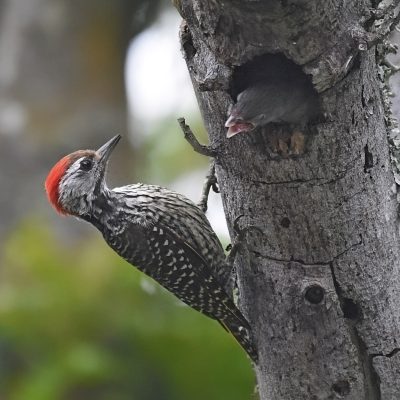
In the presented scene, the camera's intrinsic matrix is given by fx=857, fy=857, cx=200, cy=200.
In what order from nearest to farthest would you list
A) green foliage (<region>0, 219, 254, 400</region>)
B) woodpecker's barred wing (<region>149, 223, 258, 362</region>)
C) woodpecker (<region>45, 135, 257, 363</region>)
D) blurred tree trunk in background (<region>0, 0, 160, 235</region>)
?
1. woodpecker's barred wing (<region>149, 223, 258, 362</region>)
2. woodpecker (<region>45, 135, 257, 363</region>)
3. green foliage (<region>0, 219, 254, 400</region>)
4. blurred tree trunk in background (<region>0, 0, 160, 235</region>)

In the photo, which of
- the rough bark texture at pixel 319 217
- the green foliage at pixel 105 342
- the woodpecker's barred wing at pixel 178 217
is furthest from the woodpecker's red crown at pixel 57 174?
the green foliage at pixel 105 342

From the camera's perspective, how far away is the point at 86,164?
4914 millimetres

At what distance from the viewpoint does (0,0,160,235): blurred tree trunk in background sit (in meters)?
7.84

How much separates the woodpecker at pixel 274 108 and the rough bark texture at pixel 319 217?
75mm

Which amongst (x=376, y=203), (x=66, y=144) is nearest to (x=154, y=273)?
(x=376, y=203)

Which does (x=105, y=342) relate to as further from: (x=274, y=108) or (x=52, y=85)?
(x=274, y=108)

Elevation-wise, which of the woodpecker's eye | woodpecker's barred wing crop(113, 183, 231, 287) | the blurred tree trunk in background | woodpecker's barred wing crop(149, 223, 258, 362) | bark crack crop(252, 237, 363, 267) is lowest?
bark crack crop(252, 237, 363, 267)

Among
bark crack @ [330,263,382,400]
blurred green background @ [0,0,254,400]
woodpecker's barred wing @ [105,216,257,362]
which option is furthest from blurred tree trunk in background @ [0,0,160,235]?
bark crack @ [330,263,382,400]

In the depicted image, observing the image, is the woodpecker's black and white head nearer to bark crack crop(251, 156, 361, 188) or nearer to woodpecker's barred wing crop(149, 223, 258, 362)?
woodpecker's barred wing crop(149, 223, 258, 362)

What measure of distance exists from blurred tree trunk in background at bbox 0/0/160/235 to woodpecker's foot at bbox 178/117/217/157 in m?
4.32

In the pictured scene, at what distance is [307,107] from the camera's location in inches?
132

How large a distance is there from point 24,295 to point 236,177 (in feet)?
10.5

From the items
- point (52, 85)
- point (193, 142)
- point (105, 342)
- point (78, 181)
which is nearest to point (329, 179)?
point (193, 142)

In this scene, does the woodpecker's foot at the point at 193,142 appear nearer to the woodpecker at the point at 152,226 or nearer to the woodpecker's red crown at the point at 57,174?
the woodpecker at the point at 152,226
